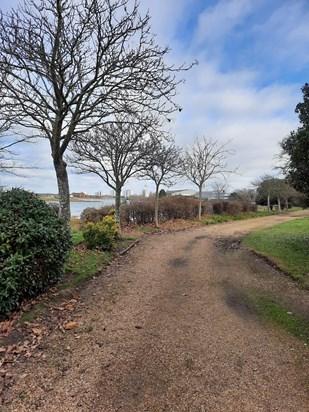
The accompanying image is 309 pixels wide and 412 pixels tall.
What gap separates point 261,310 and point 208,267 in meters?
2.91

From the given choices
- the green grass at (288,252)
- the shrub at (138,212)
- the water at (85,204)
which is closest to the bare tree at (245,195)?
the shrub at (138,212)

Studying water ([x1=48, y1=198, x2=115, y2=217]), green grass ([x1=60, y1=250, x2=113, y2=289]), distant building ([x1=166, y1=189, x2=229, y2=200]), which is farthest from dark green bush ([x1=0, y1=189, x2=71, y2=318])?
distant building ([x1=166, y1=189, x2=229, y2=200])

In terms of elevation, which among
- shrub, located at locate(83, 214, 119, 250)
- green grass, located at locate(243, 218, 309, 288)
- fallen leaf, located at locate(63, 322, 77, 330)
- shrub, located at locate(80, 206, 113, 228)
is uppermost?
shrub, located at locate(80, 206, 113, 228)

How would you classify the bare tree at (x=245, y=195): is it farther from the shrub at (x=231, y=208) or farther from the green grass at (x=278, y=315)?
the green grass at (x=278, y=315)

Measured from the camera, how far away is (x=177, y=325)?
13.5 feet

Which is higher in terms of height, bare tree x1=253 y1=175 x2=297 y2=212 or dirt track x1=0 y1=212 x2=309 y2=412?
bare tree x1=253 y1=175 x2=297 y2=212

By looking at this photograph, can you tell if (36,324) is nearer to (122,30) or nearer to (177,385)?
(177,385)

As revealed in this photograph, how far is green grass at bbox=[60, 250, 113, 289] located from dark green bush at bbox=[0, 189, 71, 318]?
745mm

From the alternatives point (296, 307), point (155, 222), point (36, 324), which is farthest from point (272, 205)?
point (36, 324)

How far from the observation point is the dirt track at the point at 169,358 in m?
2.58

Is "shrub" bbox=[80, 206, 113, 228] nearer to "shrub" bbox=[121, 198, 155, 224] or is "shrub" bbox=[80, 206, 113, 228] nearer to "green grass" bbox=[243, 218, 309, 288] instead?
"shrub" bbox=[121, 198, 155, 224]

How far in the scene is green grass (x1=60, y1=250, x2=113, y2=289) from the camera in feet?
20.1

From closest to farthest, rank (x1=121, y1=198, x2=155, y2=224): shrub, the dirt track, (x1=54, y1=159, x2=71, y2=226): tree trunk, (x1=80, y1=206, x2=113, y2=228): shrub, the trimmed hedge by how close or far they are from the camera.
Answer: the dirt track, (x1=54, y1=159, x2=71, y2=226): tree trunk, (x1=80, y1=206, x2=113, y2=228): shrub, the trimmed hedge, (x1=121, y1=198, x2=155, y2=224): shrub

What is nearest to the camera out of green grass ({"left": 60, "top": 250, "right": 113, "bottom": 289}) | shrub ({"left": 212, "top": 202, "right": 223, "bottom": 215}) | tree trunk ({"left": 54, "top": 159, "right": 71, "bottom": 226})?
green grass ({"left": 60, "top": 250, "right": 113, "bottom": 289})
